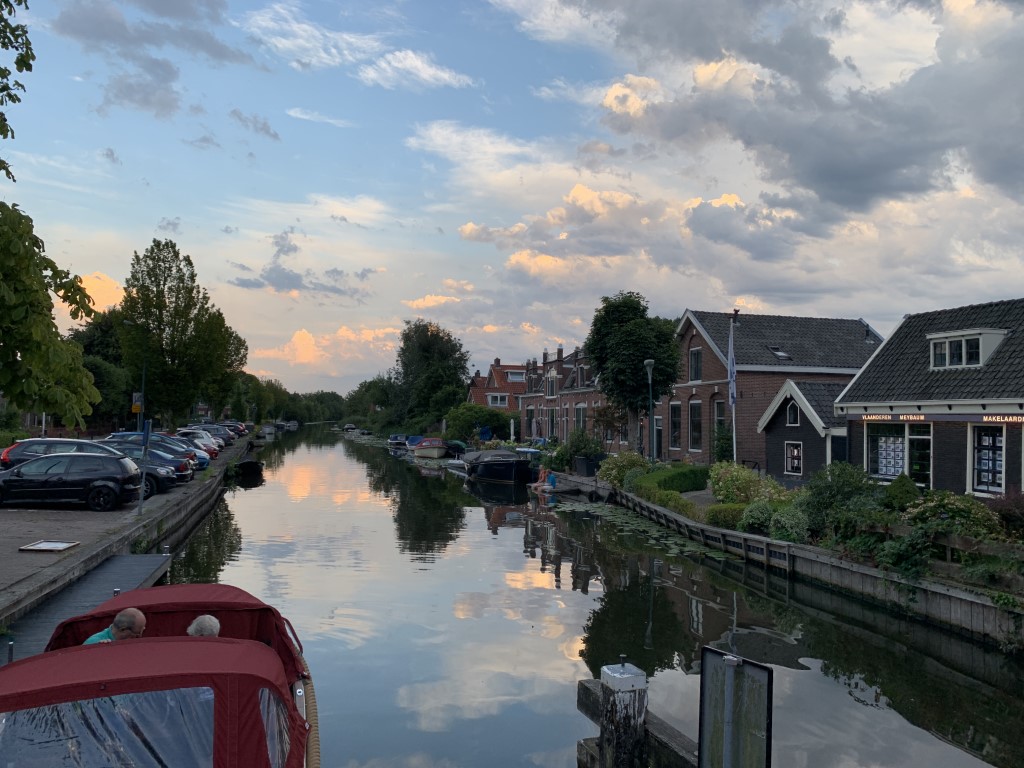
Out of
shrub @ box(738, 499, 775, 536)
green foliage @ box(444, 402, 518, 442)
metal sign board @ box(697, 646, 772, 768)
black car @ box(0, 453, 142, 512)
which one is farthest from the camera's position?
green foliage @ box(444, 402, 518, 442)

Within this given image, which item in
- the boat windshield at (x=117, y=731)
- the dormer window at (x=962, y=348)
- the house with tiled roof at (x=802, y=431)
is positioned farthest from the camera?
the house with tiled roof at (x=802, y=431)

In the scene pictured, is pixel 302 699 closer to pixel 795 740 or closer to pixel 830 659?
pixel 795 740

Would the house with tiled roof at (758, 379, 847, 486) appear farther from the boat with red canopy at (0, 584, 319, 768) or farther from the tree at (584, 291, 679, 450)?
the boat with red canopy at (0, 584, 319, 768)

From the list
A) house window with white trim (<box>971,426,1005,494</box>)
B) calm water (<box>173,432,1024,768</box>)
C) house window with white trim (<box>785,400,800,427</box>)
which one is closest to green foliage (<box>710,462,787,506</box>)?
calm water (<box>173,432,1024,768</box>)

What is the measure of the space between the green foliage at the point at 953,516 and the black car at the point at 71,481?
67.8 ft

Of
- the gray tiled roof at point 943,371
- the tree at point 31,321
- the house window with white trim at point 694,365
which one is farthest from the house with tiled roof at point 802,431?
the tree at point 31,321

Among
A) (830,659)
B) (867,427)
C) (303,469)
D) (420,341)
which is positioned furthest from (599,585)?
(420,341)

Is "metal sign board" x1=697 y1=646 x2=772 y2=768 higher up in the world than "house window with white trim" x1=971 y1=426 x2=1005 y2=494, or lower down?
lower down

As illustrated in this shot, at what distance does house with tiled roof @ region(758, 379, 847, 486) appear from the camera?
27188mm

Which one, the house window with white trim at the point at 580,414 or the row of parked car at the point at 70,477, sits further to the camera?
the house window with white trim at the point at 580,414

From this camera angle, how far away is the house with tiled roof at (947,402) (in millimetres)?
19938

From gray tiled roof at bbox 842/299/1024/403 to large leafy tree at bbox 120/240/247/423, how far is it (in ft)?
116

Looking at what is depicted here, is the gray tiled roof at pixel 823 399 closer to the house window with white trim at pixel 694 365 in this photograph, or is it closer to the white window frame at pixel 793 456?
the white window frame at pixel 793 456

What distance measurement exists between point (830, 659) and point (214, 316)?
4115cm
